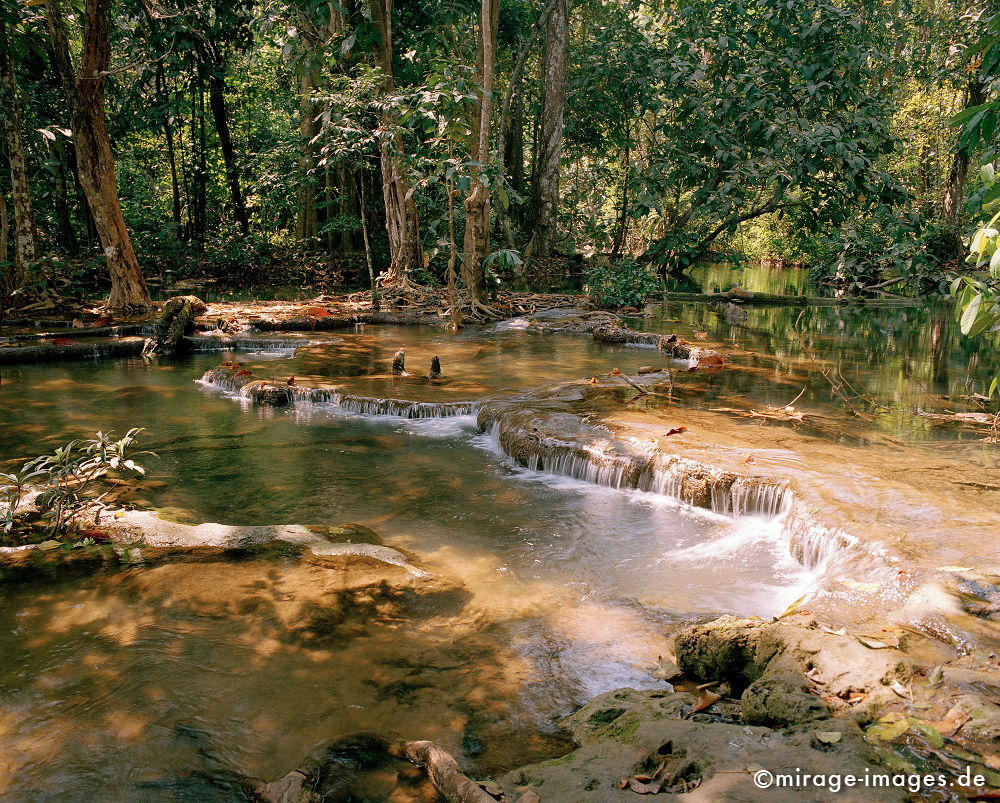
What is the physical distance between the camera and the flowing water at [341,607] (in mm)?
3391

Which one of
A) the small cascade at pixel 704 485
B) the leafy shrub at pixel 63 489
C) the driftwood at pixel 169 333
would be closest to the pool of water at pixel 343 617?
the small cascade at pixel 704 485

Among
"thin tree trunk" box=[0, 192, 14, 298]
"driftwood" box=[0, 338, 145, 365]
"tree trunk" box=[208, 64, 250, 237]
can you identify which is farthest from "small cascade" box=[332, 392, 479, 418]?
"tree trunk" box=[208, 64, 250, 237]

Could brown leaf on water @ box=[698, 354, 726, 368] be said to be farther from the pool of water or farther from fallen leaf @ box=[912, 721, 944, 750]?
fallen leaf @ box=[912, 721, 944, 750]

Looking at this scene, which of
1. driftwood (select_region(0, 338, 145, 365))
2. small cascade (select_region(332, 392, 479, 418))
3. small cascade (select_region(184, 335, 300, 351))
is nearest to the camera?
small cascade (select_region(332, 392, 479, 418))

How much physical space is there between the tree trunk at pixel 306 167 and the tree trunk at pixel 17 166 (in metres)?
6.07

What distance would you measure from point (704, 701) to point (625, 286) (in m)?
14.5

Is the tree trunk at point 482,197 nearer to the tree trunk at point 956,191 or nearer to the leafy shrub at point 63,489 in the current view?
the leafy shrub at point 63,489

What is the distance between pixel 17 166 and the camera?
1289 cm

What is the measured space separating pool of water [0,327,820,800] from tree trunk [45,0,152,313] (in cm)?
624

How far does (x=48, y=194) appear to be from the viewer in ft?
69.9

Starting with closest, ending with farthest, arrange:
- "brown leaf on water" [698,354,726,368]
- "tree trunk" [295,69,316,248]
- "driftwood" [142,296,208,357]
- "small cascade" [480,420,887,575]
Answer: "small cascade" [480,420,887,575] → "brown leaf on water" [698,354,726,368] → "driftwood" [142,296,208,357] → "tree trunk" [295,69,316,248]

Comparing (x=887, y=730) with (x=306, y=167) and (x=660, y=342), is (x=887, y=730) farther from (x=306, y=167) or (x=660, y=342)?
(x=306, y=167)

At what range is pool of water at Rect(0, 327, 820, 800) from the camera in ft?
11.1

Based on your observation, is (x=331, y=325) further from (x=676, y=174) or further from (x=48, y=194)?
(x=48, y=194)
